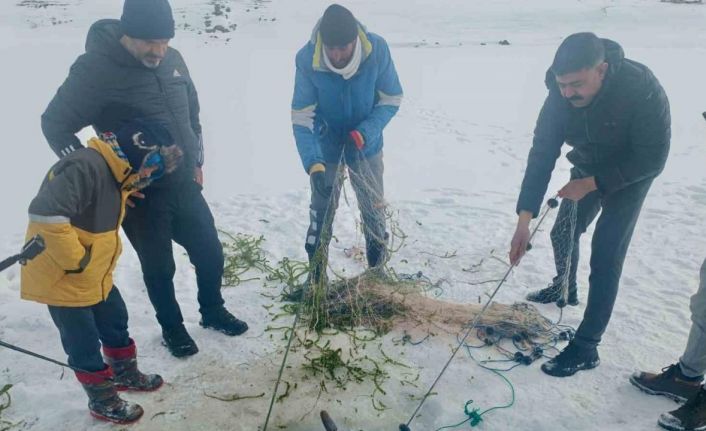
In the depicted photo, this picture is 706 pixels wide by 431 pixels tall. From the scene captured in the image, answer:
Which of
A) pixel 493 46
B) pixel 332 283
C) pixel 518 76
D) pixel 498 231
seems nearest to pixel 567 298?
pixel 498 231

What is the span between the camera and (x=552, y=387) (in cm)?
324

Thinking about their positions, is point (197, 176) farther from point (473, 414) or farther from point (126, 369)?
point (473, 414)

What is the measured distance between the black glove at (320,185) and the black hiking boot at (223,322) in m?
1.02

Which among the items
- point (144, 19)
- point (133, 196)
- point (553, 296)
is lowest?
point (553, 296)

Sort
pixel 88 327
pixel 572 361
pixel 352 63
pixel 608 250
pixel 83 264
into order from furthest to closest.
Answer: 1. pixel 352 63
2. pixel 572 361
3. pixel 608 250
4. pixel 88 327
5. pixel 83 264

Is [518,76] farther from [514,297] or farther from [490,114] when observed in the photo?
[514,297]

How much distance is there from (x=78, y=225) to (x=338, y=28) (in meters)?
1.88

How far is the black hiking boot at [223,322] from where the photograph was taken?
3684 millimetres

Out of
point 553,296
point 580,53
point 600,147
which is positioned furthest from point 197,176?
point 553,296

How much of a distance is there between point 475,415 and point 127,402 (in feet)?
6.09

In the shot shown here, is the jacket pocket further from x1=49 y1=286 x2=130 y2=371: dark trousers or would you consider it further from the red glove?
the red glove

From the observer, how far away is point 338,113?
3.85 meters

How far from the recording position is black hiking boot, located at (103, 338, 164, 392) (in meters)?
3.05

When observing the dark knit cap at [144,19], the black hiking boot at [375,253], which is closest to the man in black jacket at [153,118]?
the dark knit cap at [144,19]
